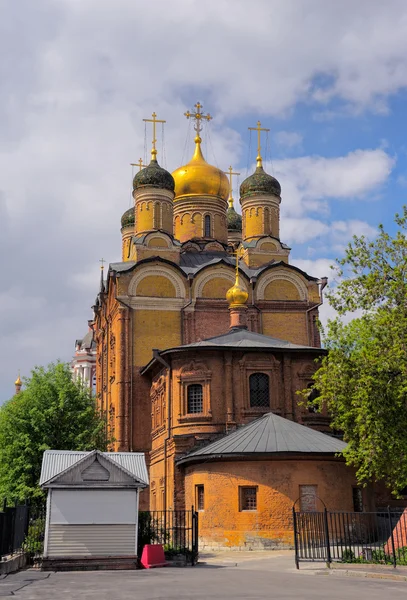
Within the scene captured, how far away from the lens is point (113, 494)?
61.7 feet

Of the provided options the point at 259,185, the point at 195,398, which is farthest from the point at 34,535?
the point at 259,185

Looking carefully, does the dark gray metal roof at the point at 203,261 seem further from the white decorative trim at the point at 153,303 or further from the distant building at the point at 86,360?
the distant building at the point at 86,360

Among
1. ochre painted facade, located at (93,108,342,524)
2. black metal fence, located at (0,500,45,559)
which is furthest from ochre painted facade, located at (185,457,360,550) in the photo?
black metal fence, located at (0,500,45,559)

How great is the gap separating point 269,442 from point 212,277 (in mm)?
14314

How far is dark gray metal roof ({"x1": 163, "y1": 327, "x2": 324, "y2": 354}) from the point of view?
1209 inches

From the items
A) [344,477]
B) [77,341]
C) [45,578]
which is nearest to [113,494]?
[45,578]

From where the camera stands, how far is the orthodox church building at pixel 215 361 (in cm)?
2495

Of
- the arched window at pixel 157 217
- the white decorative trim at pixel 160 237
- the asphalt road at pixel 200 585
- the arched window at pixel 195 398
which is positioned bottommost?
the asphalt road at pixel 200 585

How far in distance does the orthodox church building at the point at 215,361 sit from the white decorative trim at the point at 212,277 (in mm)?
53

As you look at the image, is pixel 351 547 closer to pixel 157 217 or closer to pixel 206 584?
pixel 206 584

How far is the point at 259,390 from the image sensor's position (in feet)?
102

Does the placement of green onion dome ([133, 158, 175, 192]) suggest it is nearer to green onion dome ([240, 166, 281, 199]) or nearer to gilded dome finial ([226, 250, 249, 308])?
green onion dome ([240, 166, 281, 199])

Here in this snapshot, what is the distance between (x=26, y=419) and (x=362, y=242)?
15941mm

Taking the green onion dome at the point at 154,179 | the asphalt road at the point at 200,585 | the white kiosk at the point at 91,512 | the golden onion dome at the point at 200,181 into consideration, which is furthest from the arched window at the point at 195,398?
the golden onion dome at the point at 200,181
